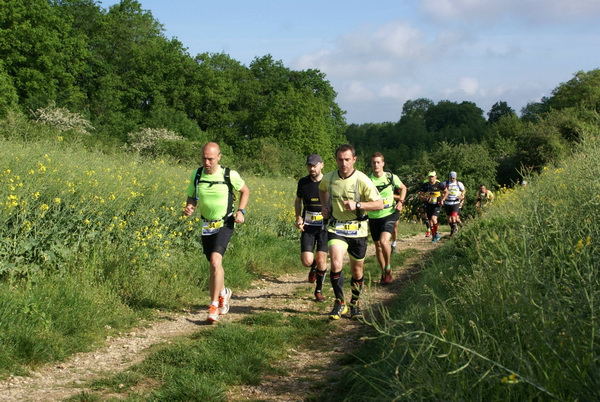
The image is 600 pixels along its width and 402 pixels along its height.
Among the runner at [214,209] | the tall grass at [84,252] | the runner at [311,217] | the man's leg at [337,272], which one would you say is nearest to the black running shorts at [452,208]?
the tall grass at [84,252]

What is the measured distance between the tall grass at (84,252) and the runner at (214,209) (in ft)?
3.34

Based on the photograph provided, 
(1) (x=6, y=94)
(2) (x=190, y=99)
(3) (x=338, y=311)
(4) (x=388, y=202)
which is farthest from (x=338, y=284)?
(2) (x=190, y=99)

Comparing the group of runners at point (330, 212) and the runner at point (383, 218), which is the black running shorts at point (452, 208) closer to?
the runner at point (383, 218)

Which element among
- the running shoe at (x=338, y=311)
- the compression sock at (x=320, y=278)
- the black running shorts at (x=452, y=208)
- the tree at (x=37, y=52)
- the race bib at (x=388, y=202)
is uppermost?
the tree at (x=37, y=52)

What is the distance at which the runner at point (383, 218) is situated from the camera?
34.5 feet

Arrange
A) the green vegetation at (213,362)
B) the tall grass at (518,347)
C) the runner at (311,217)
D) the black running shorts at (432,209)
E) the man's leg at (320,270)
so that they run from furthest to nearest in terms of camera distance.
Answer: the black running shorts at (432,209)
the runner at (311,217)
the man's leg at (320,270)
the green vegetation at (213,362)
the tall grass at (518,347)

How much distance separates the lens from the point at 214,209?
776 centimetres

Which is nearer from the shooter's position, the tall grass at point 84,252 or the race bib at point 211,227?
the tall grass at point 84,252

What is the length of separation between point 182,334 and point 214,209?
1.63 m

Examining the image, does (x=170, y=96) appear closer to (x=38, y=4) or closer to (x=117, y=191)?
(x=38, y=4)

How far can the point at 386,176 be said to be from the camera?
11.1 m

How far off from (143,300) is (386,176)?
500 cm

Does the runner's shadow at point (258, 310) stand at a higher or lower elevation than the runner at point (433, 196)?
lower

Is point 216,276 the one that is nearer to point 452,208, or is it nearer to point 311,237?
point 311,237
